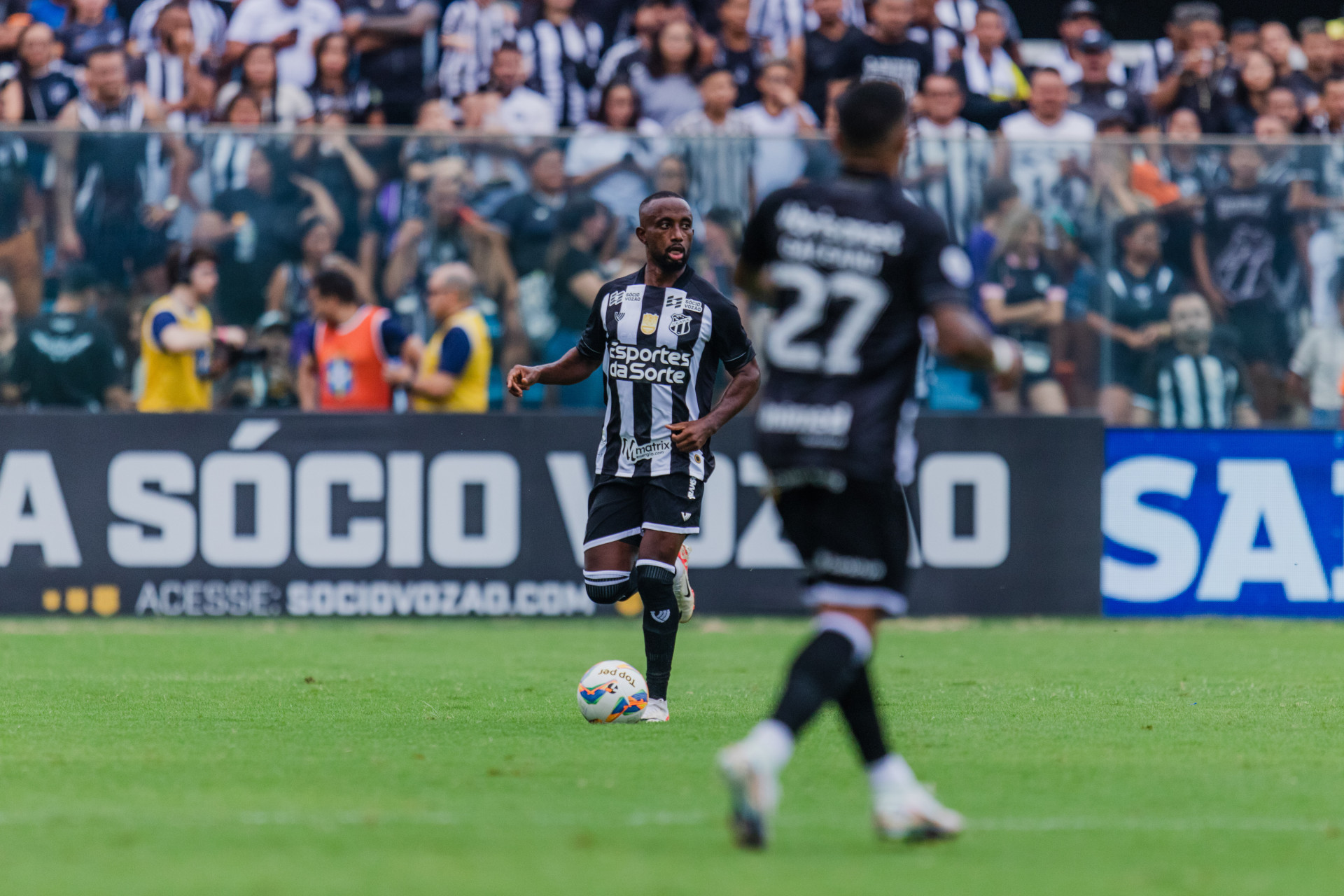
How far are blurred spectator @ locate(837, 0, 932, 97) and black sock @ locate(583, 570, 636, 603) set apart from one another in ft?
25.4

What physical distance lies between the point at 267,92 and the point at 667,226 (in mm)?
7441

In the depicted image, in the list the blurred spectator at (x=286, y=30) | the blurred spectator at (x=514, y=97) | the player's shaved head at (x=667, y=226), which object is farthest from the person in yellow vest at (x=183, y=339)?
the player's shaved head at (x=667, y=226)

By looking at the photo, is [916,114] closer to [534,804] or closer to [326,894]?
[534,804]

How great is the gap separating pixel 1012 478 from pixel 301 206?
5.61m

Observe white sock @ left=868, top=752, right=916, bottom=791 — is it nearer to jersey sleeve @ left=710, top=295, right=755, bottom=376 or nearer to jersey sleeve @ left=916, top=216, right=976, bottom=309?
jersey sleeve @ left=916, top=216, right=976, bottom=309

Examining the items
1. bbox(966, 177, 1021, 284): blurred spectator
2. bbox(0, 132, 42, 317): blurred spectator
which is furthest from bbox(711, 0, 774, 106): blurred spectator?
bbox(0, 132, 42, 317): blurred spectator

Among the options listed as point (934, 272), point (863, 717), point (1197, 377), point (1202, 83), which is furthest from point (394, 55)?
point (863, 717)

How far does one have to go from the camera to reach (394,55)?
15.7m

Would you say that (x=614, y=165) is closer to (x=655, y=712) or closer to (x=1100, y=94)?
(x=1100, y=94)

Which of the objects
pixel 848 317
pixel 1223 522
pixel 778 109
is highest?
pixel 778 109

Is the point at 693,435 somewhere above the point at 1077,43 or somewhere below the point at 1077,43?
below

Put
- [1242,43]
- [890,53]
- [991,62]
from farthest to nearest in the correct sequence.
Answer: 1. [1242,43]
2. [991,62]
3. [890,53]

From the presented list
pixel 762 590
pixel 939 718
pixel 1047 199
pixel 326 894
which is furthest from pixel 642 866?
pixel 1047 199

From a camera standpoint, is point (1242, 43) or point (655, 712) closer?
point (655, 712)
